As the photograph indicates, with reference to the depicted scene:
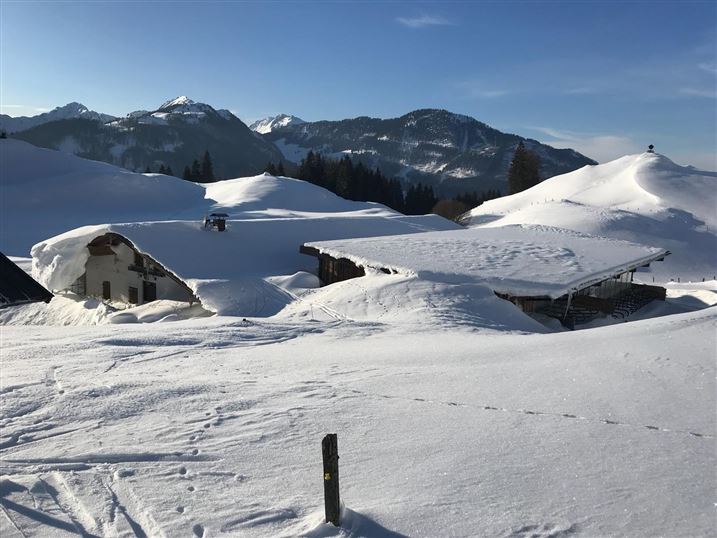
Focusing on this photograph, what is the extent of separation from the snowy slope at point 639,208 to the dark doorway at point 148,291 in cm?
3007

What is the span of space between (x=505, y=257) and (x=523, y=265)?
122cm

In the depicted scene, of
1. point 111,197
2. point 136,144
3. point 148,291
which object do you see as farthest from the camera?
point 136,144

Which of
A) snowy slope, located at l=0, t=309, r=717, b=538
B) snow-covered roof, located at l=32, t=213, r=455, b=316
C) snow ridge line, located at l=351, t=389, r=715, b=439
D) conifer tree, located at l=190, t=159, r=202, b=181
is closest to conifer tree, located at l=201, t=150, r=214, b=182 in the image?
conifer tree, located at l=190, t=159, r=202, b=181

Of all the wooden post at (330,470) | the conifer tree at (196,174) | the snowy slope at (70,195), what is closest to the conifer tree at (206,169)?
the conifer tree at (196,174)

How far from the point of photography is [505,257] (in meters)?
21.5

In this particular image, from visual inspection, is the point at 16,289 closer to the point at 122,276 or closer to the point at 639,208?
the point at 122,276

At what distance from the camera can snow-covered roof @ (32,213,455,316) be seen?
20094mm

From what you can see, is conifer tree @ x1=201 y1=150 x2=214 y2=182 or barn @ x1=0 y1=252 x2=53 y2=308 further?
conifer tree @ x1=201 y1=150 x2=214 y2=182

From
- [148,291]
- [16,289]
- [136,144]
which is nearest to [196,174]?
[148,291]

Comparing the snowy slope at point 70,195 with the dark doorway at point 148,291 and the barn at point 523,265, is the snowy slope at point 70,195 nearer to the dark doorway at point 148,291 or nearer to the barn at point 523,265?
the dark doorway at point 148,291

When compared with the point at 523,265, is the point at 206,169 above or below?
above

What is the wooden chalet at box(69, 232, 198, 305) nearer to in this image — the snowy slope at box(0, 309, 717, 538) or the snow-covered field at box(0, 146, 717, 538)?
the snow-covered field at box(0, 146, 717, 538)

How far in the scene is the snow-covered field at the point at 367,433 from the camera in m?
4.80

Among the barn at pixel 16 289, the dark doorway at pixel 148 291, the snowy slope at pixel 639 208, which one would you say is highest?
the snowy slope at pixel 639 208
